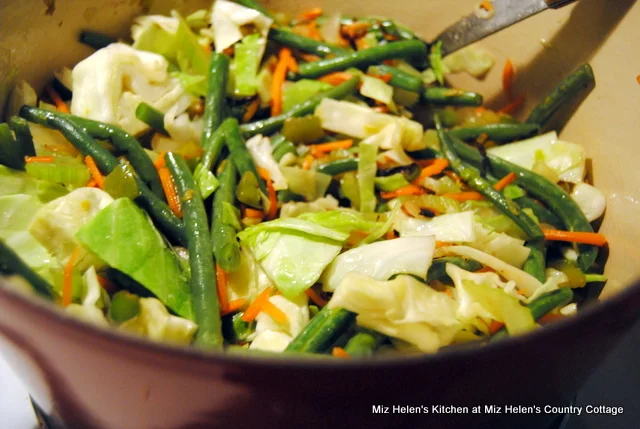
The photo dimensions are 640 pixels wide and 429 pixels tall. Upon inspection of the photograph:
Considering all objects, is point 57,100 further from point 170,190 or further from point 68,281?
point 68,281

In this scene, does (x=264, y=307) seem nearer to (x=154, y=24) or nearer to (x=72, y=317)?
(x=72, y=317)

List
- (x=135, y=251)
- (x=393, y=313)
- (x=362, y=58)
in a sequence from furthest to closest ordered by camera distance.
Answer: (x=362, y=58) < (x=135, y=251) < (x=393, y=313)

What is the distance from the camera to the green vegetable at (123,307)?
94 centimetres

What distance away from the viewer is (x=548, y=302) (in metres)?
1.05

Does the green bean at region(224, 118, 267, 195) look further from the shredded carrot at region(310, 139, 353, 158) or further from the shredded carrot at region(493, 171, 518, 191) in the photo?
the shredded carrot at region(493, 171, 518, 191)

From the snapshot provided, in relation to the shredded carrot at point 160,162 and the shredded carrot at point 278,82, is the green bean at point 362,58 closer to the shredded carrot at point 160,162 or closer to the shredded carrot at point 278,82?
the shredded carrot at point 278,82

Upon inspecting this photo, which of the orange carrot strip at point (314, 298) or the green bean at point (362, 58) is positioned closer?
the orange carrot strip at point (314, 298)

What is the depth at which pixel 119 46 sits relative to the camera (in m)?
1.40

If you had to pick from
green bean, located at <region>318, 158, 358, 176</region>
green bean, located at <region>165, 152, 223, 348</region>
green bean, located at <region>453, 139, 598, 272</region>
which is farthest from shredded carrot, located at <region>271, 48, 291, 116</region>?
green bean, located at <region>453, 139, 598, 272</region>

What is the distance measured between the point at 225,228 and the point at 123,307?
0.27m

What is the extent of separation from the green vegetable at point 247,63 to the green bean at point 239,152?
19 cm

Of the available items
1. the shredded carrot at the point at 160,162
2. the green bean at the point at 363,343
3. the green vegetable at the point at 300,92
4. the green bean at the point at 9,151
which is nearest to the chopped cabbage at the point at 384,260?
the green bean at the point at 363,343

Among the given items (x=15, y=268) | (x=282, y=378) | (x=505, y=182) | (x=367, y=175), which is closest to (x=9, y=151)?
(x=15, y=268)

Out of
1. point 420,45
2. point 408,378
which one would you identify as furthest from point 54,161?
point 420,45
